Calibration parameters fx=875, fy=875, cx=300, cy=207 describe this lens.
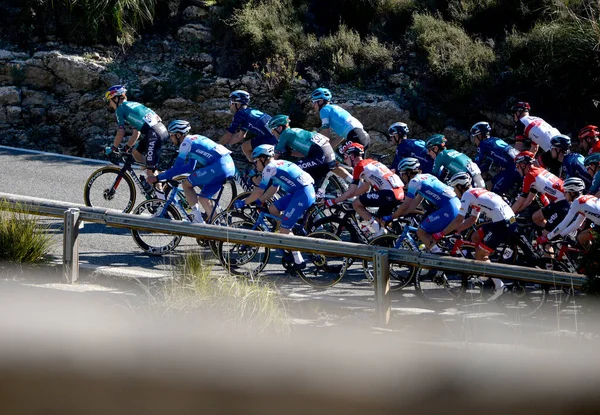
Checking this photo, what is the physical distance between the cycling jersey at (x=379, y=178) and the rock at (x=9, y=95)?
10403 millimetres

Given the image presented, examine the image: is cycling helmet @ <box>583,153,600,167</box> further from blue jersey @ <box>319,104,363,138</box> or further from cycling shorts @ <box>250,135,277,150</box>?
cycling shorts @ <box>250,135,277,150</box>

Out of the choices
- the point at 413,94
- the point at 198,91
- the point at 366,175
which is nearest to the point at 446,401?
the point at 366,175

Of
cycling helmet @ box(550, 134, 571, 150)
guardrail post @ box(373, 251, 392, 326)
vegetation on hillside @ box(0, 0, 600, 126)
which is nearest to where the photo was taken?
guardrail post @ box(373, 251, 392, 326)

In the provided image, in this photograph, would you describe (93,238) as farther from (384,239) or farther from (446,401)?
(446,401)

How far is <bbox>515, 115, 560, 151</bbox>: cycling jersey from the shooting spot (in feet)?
47.9

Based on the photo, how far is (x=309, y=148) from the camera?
1357 cm

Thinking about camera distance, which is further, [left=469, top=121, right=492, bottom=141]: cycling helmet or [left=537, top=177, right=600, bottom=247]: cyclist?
[left=469, top=121, right=492, bottom=141]: cycling helmet

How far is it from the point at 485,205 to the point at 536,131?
4077 mm

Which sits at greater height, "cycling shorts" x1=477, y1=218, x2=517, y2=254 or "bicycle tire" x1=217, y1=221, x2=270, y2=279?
"cycling shorts" x1=477, y1=218, x2=517, y2=254

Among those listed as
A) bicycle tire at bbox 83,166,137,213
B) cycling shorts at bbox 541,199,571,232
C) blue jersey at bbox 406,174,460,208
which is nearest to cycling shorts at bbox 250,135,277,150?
bicycle tire at bbox 83,166,137,213

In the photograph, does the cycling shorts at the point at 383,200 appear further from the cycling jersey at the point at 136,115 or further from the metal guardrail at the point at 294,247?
the cycling jersey at the point at 136,115

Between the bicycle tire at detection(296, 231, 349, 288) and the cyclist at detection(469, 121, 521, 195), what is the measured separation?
3.42 metres

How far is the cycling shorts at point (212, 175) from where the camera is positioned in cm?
1236

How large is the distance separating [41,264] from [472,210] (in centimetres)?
542
